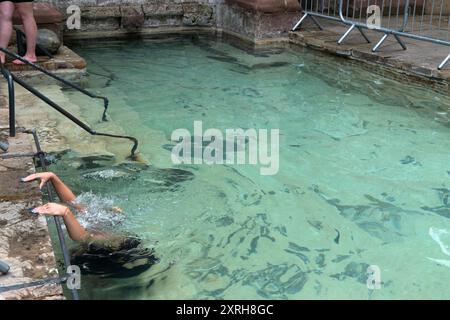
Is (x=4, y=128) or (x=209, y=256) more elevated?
(x=4, y=128)

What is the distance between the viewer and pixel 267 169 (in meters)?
4.97

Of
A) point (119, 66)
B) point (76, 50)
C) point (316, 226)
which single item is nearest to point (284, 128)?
point (316, 226)

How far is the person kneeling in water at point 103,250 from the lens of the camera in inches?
135

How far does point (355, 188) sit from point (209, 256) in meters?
1.58

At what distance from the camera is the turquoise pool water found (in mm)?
3430

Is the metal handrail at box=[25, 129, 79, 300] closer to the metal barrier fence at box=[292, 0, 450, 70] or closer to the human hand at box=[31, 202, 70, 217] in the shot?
the human hand at box=[31, 202, 70, 217]

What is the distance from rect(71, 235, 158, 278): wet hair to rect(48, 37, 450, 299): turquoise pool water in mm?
63

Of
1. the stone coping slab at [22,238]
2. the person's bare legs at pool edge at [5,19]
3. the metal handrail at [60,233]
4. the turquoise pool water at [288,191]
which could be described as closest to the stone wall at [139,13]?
the turquoise pool water at [288,191]

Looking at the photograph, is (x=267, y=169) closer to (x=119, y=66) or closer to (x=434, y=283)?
(x=434, y=283)

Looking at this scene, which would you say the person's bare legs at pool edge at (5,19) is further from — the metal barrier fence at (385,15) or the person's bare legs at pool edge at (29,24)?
the metal barrier fence at (385,15)

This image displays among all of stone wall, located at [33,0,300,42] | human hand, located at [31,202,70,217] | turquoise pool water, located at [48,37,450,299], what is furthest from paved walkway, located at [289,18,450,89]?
human hand, located at [31,202,70,217]

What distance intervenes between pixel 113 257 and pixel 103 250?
97 mm

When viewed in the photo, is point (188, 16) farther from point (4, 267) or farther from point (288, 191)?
point (4, 267)

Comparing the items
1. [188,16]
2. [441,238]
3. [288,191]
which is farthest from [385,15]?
[441,238]
